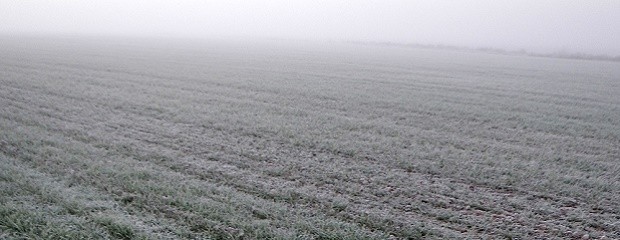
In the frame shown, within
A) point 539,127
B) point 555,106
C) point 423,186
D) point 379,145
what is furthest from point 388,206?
point 555,106

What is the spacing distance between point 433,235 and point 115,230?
288 centimetres

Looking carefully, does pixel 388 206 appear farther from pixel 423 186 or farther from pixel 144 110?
pixel 144 110

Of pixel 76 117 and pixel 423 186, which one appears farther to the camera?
pixel 76 117

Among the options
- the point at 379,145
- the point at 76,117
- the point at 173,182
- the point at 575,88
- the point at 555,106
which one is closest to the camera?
the point at 173,182

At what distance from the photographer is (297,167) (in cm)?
549

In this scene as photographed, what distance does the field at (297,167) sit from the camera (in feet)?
13.0

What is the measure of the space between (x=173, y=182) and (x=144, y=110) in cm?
436

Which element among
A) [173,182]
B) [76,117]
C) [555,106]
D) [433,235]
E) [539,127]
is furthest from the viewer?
[555,106]

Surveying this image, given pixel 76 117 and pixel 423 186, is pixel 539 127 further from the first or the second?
pixel 76 117

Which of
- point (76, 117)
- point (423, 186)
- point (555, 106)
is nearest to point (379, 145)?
point (423, 186)

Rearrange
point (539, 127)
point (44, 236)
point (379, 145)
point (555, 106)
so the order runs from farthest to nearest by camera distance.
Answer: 1. point (555, 106)
2. point (539, 127)
3. point (379, 145)
4. point (44, 236)

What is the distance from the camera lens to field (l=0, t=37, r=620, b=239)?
3965mm

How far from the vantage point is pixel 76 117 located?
7625mm

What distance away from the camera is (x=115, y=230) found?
12.2 ft
